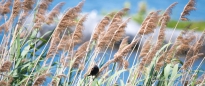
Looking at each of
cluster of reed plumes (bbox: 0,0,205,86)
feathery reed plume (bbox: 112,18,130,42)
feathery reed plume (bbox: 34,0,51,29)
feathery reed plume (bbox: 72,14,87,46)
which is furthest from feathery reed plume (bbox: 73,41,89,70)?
feathery reed plume (bbox: 34,0,51,29)

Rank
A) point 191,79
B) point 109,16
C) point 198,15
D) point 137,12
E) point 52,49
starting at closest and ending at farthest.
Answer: point 52,49 → point 109,16 → point 191,79 → point 137,12 → point 198,15

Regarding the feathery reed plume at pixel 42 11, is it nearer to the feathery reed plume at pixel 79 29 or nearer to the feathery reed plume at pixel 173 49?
the feathery reed plume at pixel 79 29

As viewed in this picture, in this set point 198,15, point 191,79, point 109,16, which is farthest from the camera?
point 198,15

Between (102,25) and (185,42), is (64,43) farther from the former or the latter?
(185,42)

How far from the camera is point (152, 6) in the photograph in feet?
56.1

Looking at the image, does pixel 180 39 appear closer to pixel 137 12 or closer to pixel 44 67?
pixel 44 67

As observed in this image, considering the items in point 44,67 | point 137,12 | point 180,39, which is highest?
point 137,12

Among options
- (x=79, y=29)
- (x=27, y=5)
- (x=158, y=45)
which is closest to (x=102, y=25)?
(x=79, y=29)

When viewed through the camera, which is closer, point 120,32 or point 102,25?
point 120,32

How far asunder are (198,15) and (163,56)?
12.7 metres

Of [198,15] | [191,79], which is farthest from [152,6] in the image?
[191,79]

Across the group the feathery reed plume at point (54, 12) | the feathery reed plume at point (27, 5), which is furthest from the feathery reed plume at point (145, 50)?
the feathery reed plume at point (27, 5)

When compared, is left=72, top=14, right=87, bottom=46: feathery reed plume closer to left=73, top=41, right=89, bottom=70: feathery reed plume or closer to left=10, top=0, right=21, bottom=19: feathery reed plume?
left=73, top=41, right=89, bottom=70: feathery reed plume

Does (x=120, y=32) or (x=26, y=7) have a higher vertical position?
(x=26, y=7)
